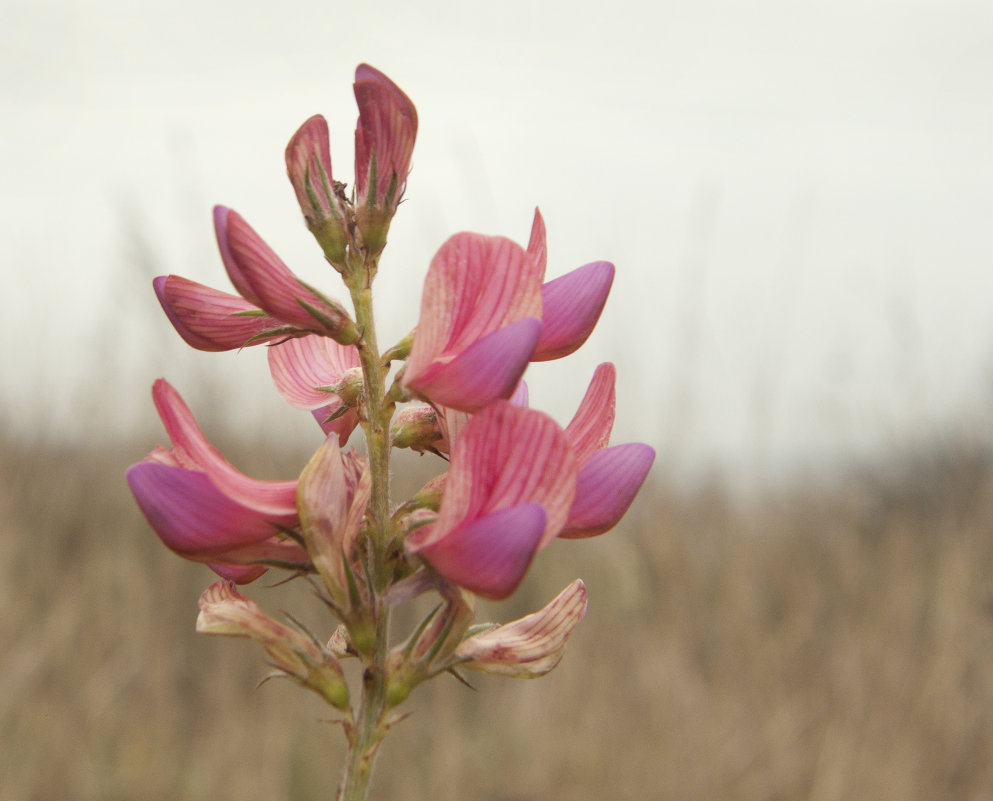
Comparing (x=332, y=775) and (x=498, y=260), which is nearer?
(x=498, y=260)

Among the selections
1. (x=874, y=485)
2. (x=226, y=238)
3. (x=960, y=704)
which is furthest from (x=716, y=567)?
(x=226, y=238)

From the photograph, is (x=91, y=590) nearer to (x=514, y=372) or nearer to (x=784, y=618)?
(x=784, y=618)

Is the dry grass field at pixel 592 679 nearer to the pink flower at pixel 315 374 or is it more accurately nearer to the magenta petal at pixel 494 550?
the pink flower at pixel 315 374

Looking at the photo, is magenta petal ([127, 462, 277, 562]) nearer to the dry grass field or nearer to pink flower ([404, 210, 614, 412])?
pink flower ([404, 210, 614, 412])

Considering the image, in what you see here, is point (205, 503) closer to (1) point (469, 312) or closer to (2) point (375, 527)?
(2) point (375, 527)

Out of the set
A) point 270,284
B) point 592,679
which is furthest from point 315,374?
point 592,679

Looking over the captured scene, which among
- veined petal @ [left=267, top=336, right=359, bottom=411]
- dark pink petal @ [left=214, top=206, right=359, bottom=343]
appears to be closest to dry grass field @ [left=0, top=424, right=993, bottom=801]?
veined petal @ [left=267, top=336, right=359, bottom=411]

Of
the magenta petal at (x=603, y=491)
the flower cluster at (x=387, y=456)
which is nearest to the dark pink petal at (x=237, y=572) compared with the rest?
the flower cluster at (x=387, y=456)
